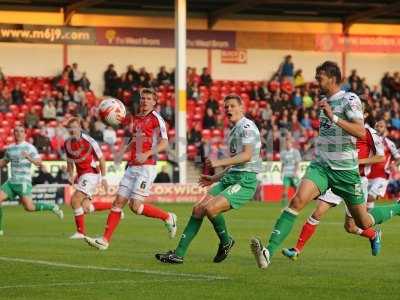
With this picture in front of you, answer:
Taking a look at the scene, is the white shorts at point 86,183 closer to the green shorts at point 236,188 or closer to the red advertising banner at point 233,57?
the green shorts at point 236,188

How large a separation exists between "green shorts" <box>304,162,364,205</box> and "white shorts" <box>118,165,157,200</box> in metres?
4.35

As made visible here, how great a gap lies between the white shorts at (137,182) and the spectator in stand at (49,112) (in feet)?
70.6

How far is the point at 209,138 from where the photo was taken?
132 feet

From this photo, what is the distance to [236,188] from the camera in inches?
567

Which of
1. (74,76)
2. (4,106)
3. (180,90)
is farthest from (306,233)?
(74,76)

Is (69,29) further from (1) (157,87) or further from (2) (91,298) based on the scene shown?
(2) (91,298)

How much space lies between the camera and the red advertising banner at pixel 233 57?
46531mm

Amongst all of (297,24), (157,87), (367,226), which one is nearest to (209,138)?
(157,87)

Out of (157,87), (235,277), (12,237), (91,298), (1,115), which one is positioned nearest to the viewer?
(91,298)

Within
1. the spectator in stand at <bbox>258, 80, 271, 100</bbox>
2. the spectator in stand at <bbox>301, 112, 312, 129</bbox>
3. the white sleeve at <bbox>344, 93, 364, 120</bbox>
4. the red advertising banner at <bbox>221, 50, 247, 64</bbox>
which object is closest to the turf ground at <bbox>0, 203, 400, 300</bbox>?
the white sleeve at <bbox>344, 93, 364, 120</bbox>

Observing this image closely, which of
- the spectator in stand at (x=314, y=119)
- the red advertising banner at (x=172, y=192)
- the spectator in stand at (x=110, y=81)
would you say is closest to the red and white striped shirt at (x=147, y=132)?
the red advertising banner at (x=172, y=192)

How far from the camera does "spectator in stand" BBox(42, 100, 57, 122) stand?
Answer: 38594 mm

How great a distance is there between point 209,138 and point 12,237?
20.7 metres

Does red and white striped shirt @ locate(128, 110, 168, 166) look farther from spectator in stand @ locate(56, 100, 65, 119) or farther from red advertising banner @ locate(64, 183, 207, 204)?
spectator in stand @ locate(56, 100, 65, 119)
